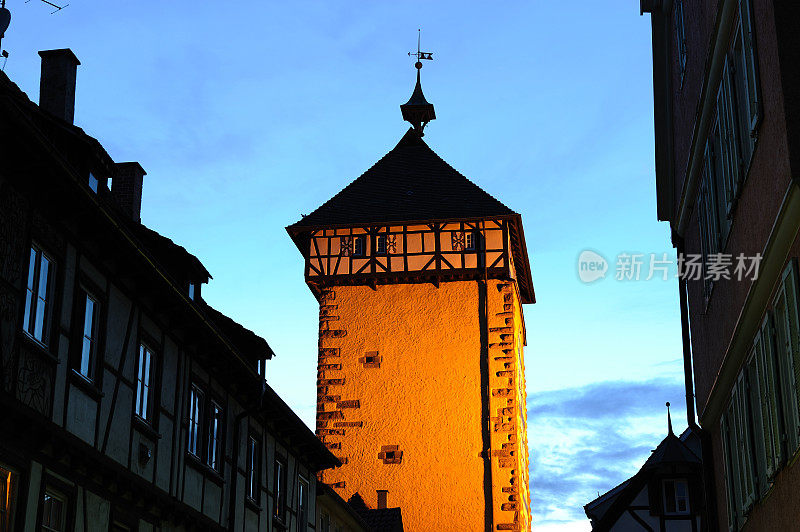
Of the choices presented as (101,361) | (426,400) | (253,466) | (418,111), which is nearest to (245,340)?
(253,466)

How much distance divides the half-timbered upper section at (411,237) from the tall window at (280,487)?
1416 cm

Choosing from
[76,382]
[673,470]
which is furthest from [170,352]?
[673,470]

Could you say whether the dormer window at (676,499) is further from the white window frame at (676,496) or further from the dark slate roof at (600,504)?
the dark slate roof at (600,504)

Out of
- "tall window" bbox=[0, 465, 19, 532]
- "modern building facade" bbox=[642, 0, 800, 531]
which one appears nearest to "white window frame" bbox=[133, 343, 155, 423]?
"tall window" bbox=[0, 465, 19, 532]

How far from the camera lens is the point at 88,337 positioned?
44.5 feet

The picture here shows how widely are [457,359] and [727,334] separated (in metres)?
22.0

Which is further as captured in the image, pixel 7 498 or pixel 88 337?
pixel 88 337

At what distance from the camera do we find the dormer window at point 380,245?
119 feet

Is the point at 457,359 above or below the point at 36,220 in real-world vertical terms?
above

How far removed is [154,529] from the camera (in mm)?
15398

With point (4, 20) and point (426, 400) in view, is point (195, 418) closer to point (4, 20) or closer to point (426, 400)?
point (4, 20)

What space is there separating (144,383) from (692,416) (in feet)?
24.3

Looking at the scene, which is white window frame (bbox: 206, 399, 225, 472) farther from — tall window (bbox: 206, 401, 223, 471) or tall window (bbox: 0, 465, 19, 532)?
tall window (bbox: 0, 465, 19, 532)

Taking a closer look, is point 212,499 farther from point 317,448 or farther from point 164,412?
point 317,448
